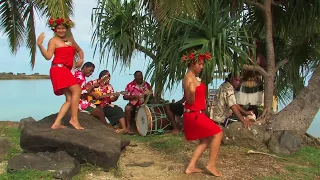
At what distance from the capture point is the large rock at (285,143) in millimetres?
6316

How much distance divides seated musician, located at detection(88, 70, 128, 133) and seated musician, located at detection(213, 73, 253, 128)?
2.10 m

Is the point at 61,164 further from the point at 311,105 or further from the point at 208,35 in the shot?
the point at 311,105

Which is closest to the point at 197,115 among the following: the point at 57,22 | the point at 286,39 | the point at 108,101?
the point at 57,22

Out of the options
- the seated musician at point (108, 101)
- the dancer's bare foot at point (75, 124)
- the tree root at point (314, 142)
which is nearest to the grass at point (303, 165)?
the tree root at point (314, 142)

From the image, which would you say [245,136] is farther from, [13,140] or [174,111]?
[13,140]

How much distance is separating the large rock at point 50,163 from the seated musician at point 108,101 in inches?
128

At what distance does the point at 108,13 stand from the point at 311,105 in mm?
4192

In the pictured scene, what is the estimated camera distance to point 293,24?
7.37 metres

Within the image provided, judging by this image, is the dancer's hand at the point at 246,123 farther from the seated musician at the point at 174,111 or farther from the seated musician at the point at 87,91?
the seated musician at the point at 87,91

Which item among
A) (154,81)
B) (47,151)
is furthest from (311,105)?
(47,151)

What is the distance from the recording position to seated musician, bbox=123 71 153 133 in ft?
28.2

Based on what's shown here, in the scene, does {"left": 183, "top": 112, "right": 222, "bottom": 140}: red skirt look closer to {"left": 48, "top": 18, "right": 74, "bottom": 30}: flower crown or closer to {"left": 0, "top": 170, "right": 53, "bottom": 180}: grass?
{"left": 0, "top": 170, "right": 53, "bottom": 180}: grass

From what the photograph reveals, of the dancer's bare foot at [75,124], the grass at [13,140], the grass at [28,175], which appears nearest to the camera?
the grass at [28,175]

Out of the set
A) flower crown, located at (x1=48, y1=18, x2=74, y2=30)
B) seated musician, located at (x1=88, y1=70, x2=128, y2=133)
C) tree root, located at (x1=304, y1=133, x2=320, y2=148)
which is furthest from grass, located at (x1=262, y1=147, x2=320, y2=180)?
seated musician, located at (x1=88, y1=70, x2=128, y2=133)
